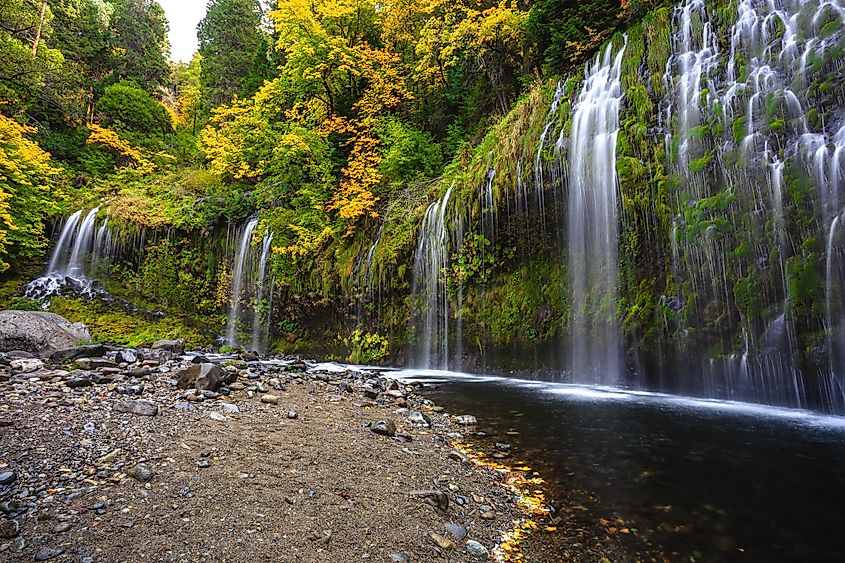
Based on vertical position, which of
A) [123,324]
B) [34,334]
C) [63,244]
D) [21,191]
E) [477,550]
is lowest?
[477,550]

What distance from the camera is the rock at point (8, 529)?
2.02 meters

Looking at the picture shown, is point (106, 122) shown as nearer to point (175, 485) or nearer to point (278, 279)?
point (278, 279)

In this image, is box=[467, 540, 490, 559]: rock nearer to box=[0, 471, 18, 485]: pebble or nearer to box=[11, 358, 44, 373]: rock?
box=[0, 471, 18, 485]: pebble

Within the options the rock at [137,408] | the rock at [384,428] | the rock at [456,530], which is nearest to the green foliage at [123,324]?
the rock at [137,408]

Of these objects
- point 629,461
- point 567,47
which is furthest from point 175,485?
point 567,47

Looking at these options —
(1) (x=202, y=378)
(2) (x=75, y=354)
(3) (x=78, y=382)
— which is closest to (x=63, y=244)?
(2) (x=75, y=354)

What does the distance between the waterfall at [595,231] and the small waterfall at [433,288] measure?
11.3ft

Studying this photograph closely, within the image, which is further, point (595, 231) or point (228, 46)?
point (228, 46)

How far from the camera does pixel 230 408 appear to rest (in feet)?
14.9

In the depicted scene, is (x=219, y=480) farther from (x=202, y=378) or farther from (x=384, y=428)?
(x=202, y=378)

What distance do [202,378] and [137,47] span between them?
34.7 m

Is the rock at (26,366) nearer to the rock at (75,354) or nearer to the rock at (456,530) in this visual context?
the rock at (75,354)

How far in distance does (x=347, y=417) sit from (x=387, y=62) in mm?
14933

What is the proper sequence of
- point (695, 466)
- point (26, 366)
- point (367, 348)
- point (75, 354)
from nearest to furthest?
point (695, 466)
point (26, 366)
point (75, 354)
point (367, 348)
